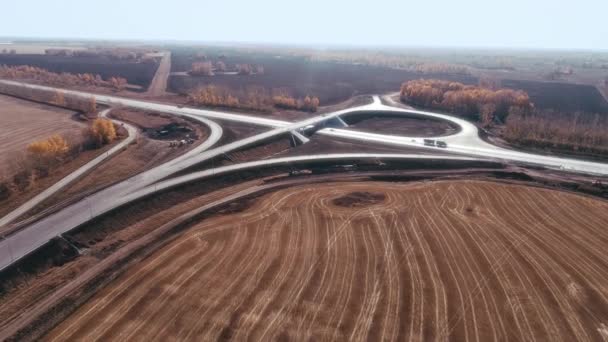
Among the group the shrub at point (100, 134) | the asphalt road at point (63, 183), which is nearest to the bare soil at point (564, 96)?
the asphalt road at point (63, 183)

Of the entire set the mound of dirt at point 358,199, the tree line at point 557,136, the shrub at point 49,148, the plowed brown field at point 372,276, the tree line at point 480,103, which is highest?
the tree line at point 480,103

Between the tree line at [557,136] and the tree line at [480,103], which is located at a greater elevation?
the tree line at [480,103]

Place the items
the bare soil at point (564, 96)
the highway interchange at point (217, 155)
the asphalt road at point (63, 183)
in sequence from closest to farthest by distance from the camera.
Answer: the highway interchange at point (217, 155) → the asphalt road at point (63, 183) → the bare soil at point (564, 96)

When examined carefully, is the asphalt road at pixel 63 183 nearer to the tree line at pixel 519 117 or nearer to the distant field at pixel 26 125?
the distant field at pixel 26 125

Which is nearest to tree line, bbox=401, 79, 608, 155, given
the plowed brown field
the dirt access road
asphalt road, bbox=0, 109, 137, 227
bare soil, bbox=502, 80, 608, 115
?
bare soil, bbox=502, 80, 608, 115

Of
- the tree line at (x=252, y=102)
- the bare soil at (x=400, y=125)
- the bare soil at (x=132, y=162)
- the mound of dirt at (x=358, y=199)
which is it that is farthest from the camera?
the tree line at (x=252, y=102)

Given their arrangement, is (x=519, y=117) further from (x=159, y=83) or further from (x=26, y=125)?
(x=159, y=83)
